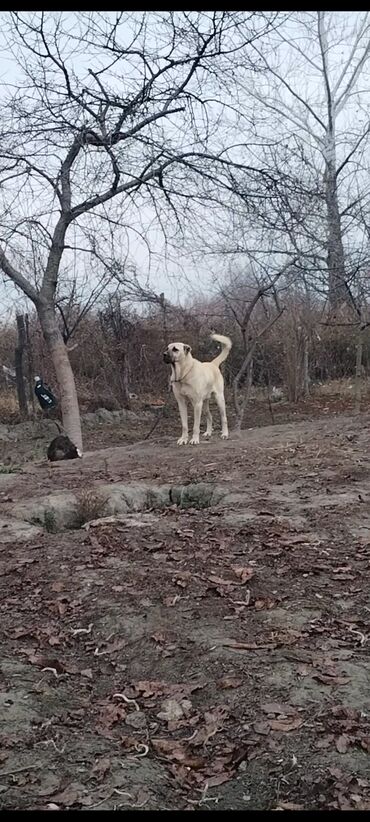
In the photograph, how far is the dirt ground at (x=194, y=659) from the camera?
2.53 meters

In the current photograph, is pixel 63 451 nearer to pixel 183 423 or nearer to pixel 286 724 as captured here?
pixel 183 423

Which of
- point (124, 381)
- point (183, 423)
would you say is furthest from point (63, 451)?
point (124, 381)

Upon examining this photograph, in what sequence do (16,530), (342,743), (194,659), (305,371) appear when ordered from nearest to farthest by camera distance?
(342,743) → (194,659) → (16,530) → (305,371)

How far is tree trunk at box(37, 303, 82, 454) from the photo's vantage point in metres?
10.4

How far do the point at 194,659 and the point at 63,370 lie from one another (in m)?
7.44

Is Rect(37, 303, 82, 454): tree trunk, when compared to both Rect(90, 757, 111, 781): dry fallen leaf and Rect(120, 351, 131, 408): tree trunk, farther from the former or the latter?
Rect(90, 757, 111, 781): dry fallen leaf

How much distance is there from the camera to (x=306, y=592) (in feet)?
13.8

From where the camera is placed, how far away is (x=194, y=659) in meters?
3.43

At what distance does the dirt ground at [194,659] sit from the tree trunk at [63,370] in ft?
14.2

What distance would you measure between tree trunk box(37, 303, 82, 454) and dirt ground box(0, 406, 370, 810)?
434cm
